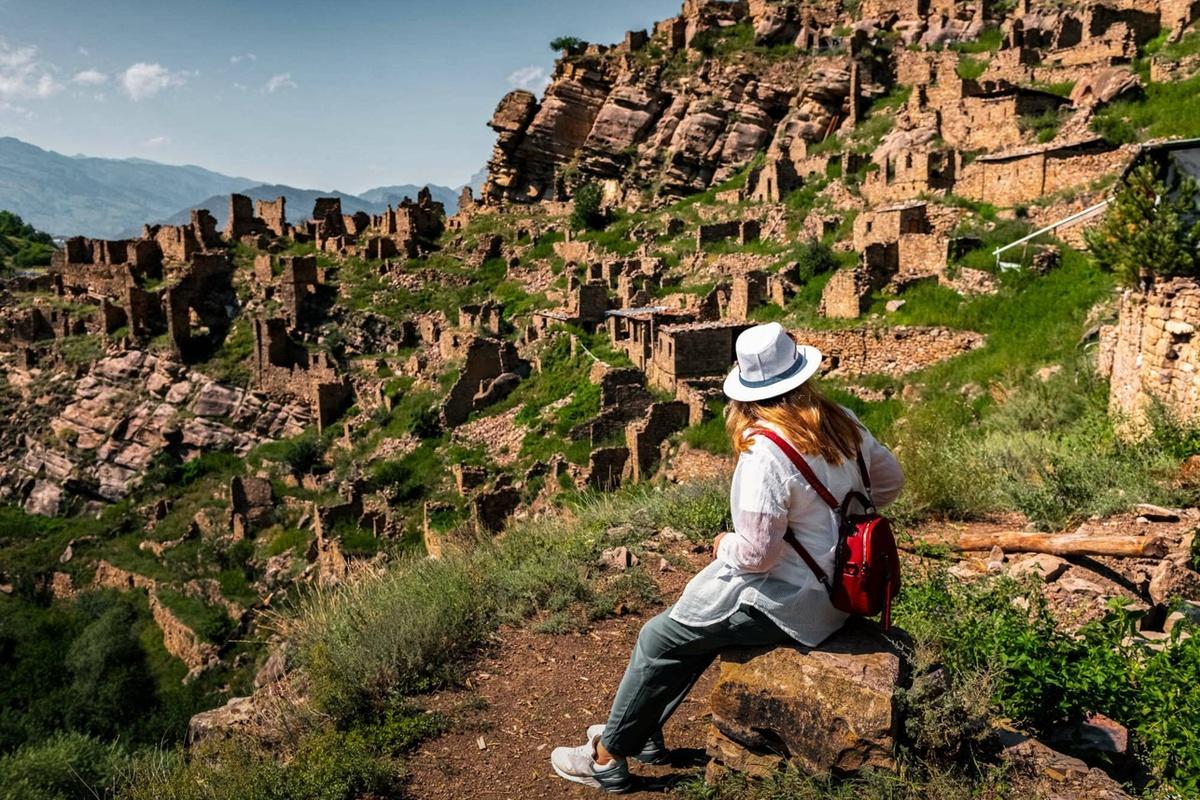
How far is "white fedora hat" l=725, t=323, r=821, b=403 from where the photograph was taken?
355cm

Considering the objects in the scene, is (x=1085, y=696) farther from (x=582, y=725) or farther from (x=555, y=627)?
(x=555, y=627)

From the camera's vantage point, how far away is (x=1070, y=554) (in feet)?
19.1

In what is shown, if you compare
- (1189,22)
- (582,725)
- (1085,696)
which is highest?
(1189,22)

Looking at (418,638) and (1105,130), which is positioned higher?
(1105,130)

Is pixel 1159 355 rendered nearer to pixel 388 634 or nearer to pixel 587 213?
pixel 388 634

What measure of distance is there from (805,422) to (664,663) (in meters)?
1.41

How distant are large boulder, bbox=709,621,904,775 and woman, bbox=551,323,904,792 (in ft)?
0.36

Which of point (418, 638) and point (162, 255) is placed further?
point (162, 255)

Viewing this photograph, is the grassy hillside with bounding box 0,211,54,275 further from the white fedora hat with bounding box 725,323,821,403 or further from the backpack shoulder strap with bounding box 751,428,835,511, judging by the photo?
the backpack shoulder strap with bounding box 751,428,835,511

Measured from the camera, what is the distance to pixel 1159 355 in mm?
8258

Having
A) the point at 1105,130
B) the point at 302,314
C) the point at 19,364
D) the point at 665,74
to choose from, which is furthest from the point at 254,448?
the point at 1105,130

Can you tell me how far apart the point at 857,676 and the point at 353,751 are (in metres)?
2.91

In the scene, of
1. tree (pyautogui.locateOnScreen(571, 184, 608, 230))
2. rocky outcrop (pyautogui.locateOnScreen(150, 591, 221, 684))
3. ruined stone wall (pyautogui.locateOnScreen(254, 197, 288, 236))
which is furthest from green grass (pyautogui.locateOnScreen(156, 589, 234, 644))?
ruined stone wall (pyautogui.locateOnScreen(254, 197, 288, 236))

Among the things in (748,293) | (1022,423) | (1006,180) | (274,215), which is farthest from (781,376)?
(274,215)
